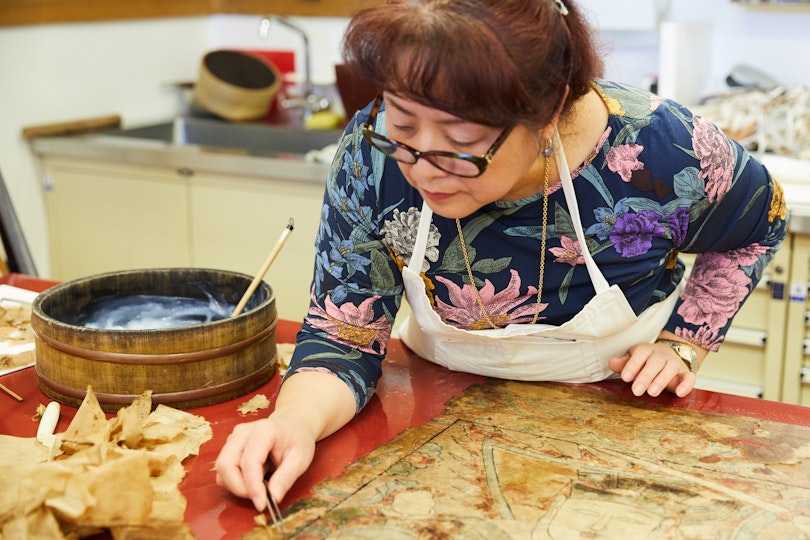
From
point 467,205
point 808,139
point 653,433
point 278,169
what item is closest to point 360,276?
point 467,205

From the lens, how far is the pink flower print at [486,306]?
1479 millimetres

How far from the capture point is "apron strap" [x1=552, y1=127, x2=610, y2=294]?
1372mm

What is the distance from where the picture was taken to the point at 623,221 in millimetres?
1432

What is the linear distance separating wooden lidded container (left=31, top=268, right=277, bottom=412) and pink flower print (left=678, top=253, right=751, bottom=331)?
0.71 meters

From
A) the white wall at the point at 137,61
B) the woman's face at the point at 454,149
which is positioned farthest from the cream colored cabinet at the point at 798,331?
the woman's face at the point at 454,149

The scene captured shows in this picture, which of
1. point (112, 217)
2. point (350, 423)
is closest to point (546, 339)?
point (350, 423)

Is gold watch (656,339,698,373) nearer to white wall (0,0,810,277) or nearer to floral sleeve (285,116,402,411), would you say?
floral sleeve (285,116,402,411)

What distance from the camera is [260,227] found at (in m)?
3.12

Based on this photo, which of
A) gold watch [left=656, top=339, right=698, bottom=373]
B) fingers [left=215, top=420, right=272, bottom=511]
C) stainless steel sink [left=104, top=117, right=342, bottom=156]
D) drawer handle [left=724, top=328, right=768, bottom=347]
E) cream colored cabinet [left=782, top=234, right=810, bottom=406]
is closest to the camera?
fingers [left=215, top=420, right=272, bottom=511]

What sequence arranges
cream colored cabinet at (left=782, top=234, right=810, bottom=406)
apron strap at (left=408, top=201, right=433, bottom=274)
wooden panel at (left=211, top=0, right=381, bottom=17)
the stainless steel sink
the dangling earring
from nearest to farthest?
the dangling earring
apron strap at (left=408, top=201, right=433, bottom=274)
cream colored cabinet at (left=782, top=234, right=810, bottom=406)
the stainless steel sink
wooden panel at (left=211, top=0, right=381, bottom=17)

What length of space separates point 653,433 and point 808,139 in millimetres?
1892

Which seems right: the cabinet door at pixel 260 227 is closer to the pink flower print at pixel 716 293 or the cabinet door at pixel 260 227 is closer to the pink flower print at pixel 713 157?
the pink flower print at pixel 716 293

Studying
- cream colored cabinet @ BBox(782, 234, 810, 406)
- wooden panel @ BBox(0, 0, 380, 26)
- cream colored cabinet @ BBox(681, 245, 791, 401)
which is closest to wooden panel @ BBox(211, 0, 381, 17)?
wooden panel @ BBox(0, 0, 380, 26)

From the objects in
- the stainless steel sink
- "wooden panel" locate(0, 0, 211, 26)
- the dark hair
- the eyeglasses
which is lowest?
the stainless steel sink
